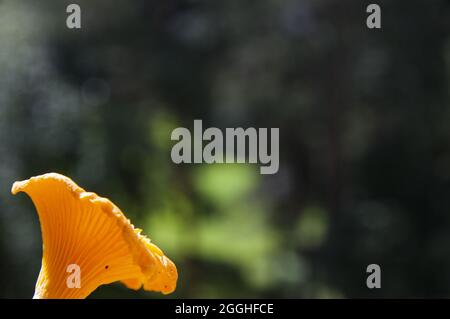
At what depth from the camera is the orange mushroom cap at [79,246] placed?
1.55 meters

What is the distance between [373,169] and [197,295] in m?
1.74

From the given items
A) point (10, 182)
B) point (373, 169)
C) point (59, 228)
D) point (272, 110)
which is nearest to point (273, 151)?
point (272, 110)

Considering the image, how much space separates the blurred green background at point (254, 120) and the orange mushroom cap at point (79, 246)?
11.0 feet

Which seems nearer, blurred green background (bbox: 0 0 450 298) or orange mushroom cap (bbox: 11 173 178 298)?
orange mushroom cap (bbox: 11 173 178 298)

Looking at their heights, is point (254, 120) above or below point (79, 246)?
above

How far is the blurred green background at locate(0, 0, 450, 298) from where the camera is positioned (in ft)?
17.0

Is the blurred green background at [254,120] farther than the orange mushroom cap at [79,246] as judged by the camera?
Yes

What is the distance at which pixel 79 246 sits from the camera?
1649 millimetres

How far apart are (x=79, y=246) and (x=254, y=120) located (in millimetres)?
4399

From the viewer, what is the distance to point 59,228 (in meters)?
1.64

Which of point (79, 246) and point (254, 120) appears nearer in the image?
point (79, 246)

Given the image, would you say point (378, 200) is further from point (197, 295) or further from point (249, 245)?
point (249, 245)

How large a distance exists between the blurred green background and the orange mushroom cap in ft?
11.0

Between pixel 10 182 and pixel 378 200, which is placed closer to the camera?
pixel 10 182
